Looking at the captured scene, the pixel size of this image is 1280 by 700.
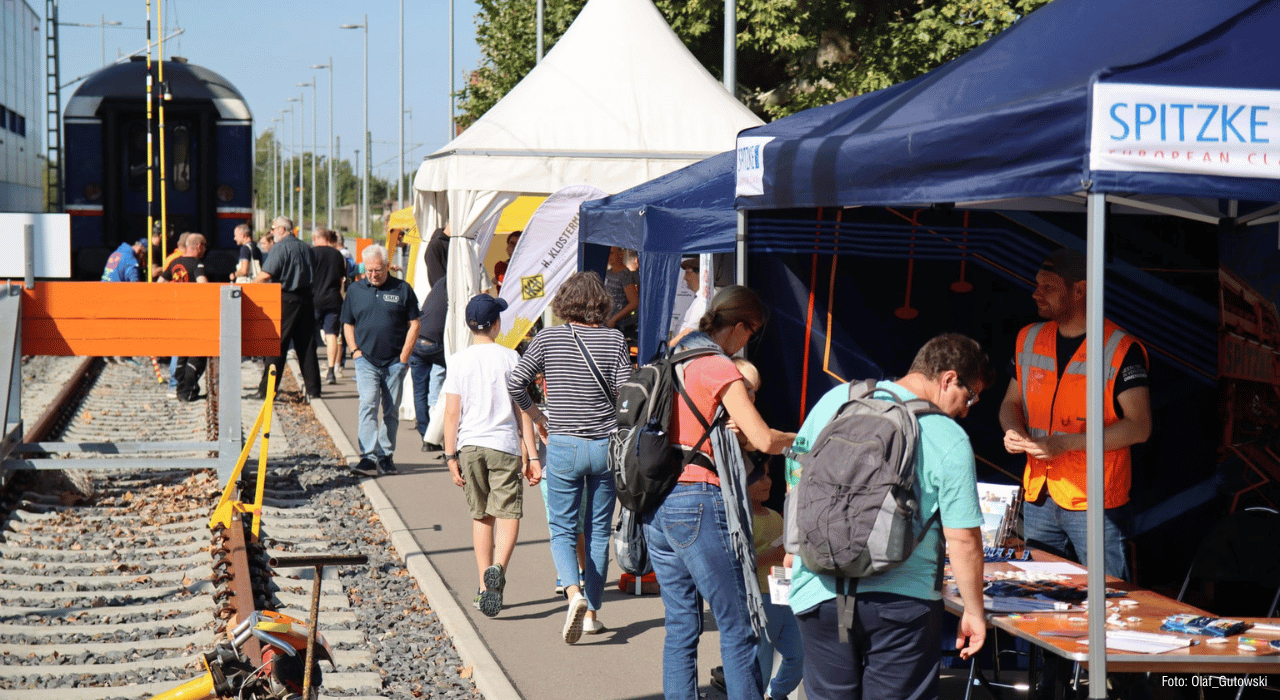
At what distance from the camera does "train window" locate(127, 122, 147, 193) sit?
19.4 meters

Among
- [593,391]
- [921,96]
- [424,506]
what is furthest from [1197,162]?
[424,506]

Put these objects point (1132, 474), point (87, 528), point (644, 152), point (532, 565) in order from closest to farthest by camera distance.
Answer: point (1132, 474) → point (532, 565) → point (87, 528) → point (644, 152)

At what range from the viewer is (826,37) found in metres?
22.5

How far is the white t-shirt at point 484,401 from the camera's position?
6672 mm

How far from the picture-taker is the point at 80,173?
19047mm

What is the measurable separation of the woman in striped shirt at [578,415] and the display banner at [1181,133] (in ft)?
10.1

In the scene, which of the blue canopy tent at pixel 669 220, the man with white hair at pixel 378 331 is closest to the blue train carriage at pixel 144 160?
the man with white hair at pixel 378 331

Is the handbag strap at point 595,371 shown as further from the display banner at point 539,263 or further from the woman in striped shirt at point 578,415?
the display banner at point 539,263

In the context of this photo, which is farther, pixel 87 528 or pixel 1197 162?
pixel 87 528

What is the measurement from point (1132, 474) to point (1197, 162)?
253 centimetres

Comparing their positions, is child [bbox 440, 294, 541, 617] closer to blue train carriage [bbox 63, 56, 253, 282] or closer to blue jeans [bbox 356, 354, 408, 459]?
blue jeans [bbox 356, 354, 408, 459]

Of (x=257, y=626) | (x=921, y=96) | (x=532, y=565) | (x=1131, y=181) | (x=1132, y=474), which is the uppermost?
(x=921, y=96)

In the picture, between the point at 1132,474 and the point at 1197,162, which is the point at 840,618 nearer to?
the point at 1197,162

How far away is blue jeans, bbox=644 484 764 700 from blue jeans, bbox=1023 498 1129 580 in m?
1.41
